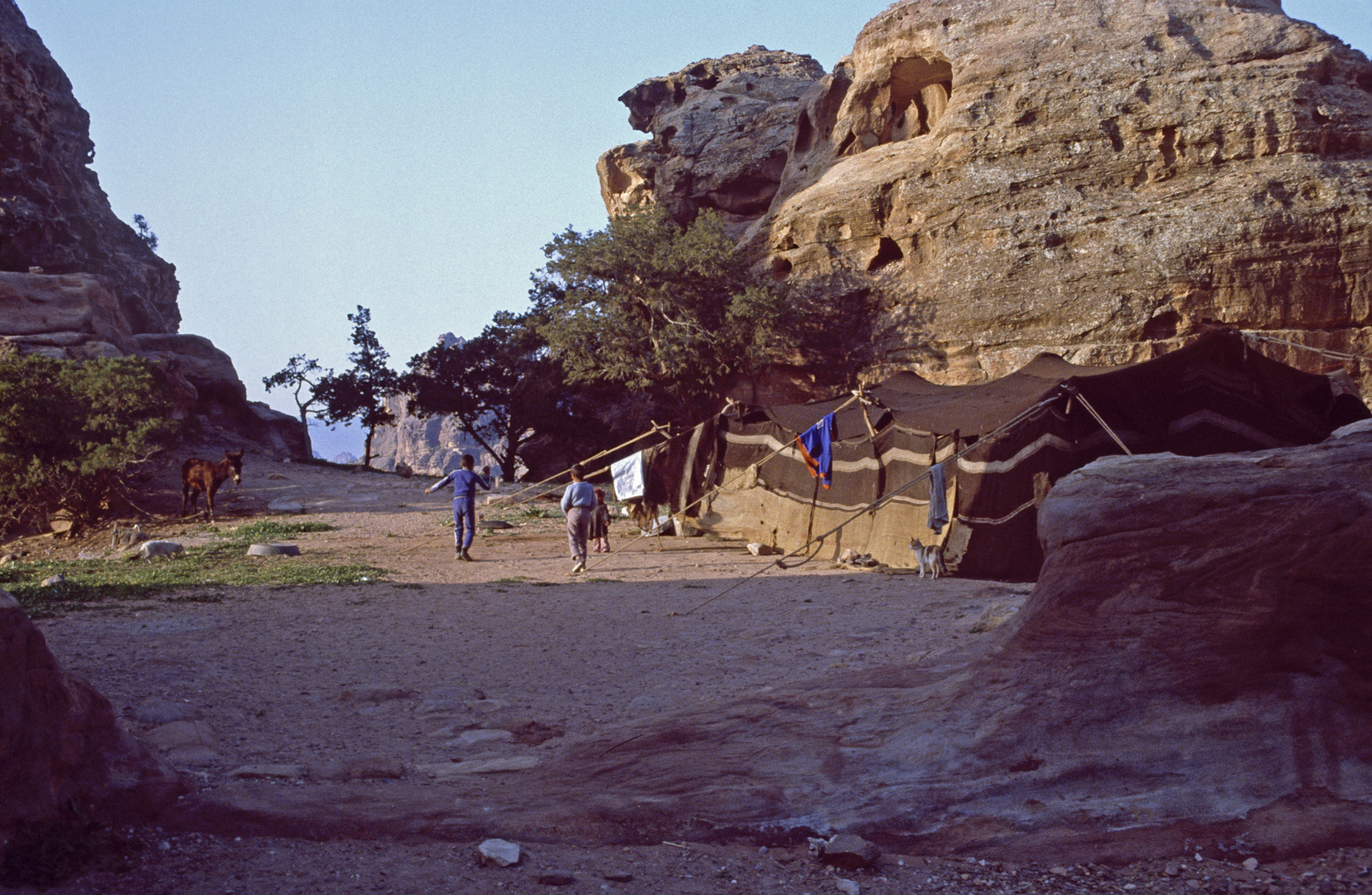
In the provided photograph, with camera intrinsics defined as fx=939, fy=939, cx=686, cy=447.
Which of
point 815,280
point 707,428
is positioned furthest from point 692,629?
point 815,280

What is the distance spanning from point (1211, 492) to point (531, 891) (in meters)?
3.74

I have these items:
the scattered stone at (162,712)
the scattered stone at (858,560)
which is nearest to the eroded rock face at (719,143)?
the scattered stone at (858,560)

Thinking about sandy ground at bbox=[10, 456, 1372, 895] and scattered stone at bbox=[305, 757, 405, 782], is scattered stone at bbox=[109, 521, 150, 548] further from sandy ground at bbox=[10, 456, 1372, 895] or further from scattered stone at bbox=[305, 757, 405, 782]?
scattered stone at bbox=[305, 757, 405, 782]

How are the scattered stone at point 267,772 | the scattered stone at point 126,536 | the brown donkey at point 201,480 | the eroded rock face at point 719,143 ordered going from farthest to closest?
the eroded rock face at point 719,143 → the brown donkey at point 201,480 → the scattered stone at point 126,536 → the scattered stone at point 267,772

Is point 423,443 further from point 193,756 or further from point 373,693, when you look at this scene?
point 193,756

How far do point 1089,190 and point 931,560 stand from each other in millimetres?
18739

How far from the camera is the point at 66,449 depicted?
792 inches

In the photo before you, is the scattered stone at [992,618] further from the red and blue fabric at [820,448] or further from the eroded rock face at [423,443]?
the eroded rock face at [423,443]

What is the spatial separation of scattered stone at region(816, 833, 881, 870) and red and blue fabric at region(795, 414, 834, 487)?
11.6 meters

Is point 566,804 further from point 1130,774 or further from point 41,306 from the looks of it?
point 41,306

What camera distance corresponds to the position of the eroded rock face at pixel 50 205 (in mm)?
39406

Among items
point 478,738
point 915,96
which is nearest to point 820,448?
point 478,738

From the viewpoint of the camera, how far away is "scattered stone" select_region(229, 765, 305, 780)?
4812 millimetres

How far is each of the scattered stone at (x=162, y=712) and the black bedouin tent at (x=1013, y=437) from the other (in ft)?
25.9
